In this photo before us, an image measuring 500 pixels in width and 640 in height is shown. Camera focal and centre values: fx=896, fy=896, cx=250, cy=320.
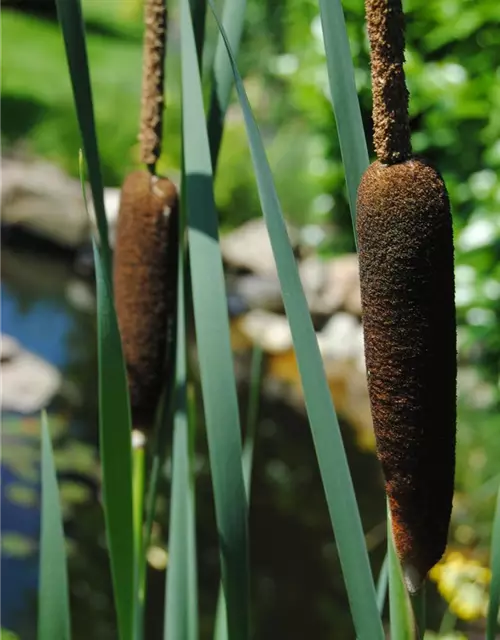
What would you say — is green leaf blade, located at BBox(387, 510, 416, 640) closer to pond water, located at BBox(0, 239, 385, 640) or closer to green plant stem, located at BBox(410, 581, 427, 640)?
green plant stem, located at BBox(410, 581, 427, 640)

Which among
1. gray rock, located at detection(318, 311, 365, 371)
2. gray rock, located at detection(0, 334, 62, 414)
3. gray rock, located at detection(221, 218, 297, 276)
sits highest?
gray rock, located at detection(221, 218, 297, 276)

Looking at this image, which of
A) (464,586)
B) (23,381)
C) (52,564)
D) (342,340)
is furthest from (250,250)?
(52,564)

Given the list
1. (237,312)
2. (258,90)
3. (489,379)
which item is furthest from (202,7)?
(258,90)

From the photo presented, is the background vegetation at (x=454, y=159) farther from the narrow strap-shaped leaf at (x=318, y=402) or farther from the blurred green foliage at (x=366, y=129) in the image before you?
the narrow strap-shaped leaf at (x=318, y=402)

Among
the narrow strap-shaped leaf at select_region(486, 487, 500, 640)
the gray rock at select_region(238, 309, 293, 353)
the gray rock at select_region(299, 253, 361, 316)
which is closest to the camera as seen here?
the narrow strap-shaped leaf at select_region(486, 487, 500, 640)

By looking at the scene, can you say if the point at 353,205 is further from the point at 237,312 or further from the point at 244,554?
the point at 237,312

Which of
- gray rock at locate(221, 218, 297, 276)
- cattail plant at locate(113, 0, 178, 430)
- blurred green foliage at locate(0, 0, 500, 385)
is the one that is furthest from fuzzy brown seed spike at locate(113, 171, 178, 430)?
gray rock at locate(221, 218, 297, 276)
